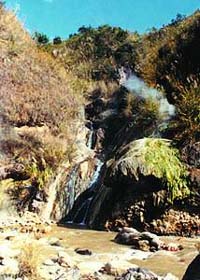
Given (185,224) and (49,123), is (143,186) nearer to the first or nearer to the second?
(185,224)

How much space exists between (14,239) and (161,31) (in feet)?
57.9

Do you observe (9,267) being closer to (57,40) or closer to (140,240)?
(140,240)

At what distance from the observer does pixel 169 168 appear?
39.4 feet

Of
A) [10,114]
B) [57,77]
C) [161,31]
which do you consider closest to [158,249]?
[10,114]

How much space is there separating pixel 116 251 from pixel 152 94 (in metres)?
7.87

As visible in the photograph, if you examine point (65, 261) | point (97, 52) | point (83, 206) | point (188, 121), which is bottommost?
point (65, 261)

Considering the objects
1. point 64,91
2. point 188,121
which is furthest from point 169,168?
point 64,91

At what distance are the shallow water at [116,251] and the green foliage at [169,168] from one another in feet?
3.60

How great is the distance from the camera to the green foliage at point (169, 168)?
468 inches

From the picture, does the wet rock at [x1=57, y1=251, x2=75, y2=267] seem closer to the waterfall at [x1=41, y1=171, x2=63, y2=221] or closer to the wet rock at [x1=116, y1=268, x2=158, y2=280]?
the wet rock at [x1=116, y1=268, x2=158, y2=280]

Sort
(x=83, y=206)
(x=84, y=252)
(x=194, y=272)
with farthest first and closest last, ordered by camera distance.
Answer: (x=83, y=206) < (x=84, y=252) < (x=194, y=272)

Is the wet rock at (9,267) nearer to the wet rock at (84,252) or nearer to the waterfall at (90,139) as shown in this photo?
the wet rock at (84,252)

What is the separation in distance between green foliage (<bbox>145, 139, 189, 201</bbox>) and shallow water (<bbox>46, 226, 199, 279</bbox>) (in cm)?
110

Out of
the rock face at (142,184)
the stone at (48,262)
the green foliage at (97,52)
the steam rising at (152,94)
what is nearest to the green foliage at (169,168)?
the rock face at (142,184)
